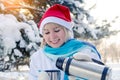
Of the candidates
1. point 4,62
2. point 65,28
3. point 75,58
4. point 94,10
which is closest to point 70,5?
point 94,10

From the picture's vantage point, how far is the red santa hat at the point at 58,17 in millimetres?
2043

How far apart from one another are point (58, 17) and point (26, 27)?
6.71 metres

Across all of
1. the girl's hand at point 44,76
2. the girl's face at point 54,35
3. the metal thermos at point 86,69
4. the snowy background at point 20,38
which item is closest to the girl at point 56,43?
the girl's face at point 54,35

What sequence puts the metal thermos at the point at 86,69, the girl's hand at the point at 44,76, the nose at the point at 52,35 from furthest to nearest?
the nose at the point at 52,35 < the girl's hand at the point at 44,76 < the metal thermos at the point at 86,69

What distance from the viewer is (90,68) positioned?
4.05 ft

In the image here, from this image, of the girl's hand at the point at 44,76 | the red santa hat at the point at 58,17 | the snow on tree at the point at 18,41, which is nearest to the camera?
→ the girl's hand at the point at 44,76

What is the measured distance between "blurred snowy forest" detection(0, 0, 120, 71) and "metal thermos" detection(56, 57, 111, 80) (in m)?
7.45

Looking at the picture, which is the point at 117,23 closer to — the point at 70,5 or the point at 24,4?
the point at 70,5

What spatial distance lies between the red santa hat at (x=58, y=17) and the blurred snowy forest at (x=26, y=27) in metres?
6.56

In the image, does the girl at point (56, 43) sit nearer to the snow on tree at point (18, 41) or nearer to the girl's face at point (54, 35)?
the girl's face at point (54, 35)

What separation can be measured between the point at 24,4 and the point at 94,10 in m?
2.08

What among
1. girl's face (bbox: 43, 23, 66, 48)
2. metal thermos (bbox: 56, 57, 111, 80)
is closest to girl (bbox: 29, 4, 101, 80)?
girl's face (bbox: 43, 23, 66, 48)

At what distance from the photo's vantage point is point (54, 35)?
6.34 feet

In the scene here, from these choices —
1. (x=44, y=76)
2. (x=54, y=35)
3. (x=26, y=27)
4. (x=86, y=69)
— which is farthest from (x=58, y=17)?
(x=26, y=27)
